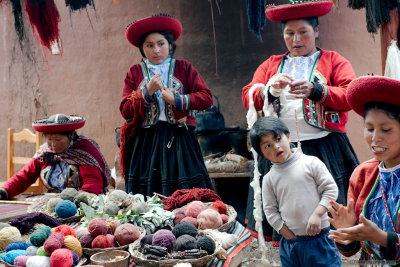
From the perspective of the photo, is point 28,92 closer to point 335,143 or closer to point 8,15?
point 8,15

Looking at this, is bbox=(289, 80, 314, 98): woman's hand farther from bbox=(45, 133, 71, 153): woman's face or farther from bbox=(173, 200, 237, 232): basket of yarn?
bbox=(45, 133, 71, 153): woman's face

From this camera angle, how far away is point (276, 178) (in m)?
2.00

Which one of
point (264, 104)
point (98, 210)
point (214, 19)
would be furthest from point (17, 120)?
point (264, 104)

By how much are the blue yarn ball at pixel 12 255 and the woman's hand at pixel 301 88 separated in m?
1.46

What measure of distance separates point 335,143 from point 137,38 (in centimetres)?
160

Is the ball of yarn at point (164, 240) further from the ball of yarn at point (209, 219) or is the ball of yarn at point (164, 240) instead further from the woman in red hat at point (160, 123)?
the woman in red hat at point (160, 123)

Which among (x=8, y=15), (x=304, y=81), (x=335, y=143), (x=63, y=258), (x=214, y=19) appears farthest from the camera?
(x=8, y=15)

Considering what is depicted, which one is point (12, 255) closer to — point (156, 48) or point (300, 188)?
point (300, 188)

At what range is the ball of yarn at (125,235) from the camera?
72.9 inches

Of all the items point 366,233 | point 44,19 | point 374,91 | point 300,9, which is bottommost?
point 366,233

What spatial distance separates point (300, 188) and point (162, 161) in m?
1.32

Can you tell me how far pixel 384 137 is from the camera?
1.49 metres

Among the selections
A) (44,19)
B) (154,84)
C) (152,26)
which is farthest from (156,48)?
(44,19)

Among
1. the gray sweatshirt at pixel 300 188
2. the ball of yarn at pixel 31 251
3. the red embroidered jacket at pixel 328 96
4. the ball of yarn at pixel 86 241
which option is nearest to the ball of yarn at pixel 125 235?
the ball of yarn at pixel 86 241
